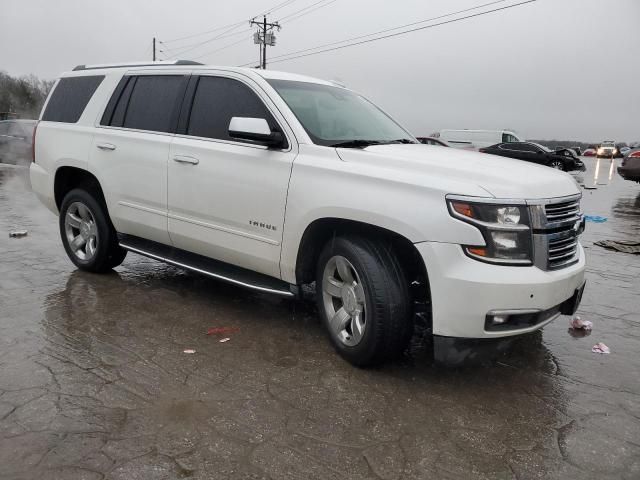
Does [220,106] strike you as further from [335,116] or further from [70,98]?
[70,98]

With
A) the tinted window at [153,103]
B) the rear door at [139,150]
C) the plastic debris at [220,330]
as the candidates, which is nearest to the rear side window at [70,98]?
the rear door at [139,150]

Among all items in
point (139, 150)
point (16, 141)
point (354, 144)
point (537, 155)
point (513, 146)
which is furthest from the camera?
point (513, 146)

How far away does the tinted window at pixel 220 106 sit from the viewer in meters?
4.15

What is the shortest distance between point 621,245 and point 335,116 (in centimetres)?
545

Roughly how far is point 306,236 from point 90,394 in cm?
160

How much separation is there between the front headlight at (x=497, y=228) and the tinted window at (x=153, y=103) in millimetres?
2745

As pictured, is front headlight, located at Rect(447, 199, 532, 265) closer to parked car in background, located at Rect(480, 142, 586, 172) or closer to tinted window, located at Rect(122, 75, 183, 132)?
tinted window, located at Rect(122, 75, 183, 132)

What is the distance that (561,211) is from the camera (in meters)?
3.32

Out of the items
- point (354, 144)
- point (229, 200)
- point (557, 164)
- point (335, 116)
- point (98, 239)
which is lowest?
point (557, 164)

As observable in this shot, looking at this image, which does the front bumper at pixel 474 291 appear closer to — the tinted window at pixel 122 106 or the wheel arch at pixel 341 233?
the wheel arch at pixel 341 233

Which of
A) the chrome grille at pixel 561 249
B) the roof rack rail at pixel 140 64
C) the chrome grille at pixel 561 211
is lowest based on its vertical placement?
the chrome grille at pixel 561 249

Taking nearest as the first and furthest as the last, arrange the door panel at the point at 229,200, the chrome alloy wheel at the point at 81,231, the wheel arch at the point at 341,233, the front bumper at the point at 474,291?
the front bumper at the point at 474,291
the wheel arch at the point at 341,233
the door panel at the point at 229,200
the chrome alloy wheel at the point at 81,231

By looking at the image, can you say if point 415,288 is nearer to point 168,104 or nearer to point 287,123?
point 287,123

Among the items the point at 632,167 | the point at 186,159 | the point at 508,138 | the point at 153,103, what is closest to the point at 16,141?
the point at 153,103
